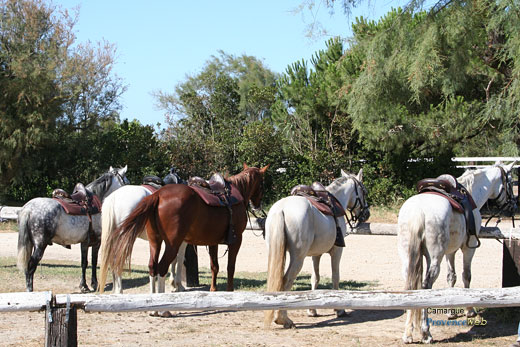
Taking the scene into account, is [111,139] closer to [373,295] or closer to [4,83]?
[4,83]

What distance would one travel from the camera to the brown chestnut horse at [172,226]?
235 inches

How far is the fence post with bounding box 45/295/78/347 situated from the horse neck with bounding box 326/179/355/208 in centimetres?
399

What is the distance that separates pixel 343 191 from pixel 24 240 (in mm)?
4395

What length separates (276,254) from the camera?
5754mm

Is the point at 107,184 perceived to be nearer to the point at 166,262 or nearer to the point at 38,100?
the point at 166,262

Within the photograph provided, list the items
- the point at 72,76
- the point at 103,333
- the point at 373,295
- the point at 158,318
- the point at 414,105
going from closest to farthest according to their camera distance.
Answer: the point at 373,295, the point at 103,333, the point at 158,318, the point at 414,105, the point at 72,76

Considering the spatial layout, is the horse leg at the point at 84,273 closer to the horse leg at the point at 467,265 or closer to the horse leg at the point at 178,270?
the horse leg at the point at 178,270

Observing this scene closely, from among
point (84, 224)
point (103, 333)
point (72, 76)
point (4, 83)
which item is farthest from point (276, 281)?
point (72, 76)

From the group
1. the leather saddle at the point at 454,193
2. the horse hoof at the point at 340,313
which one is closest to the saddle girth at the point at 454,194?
the leather saddle at the point at 454,193

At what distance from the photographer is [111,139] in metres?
19.7

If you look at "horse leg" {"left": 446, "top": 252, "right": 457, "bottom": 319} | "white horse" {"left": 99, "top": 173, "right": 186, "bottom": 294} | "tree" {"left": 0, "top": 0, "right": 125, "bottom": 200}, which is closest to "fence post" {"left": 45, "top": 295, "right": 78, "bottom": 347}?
"white horse" {"left": 99, "top": 173, "right": 186, "bottom": 294}

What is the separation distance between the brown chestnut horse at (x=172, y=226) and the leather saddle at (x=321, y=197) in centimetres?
108

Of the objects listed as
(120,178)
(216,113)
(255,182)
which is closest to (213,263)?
(255,182)

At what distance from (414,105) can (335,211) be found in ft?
36.3
